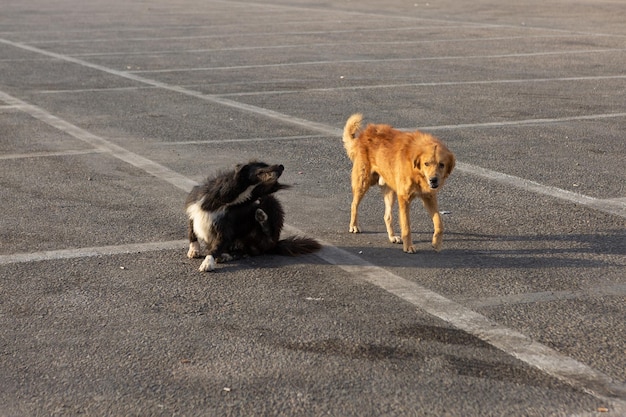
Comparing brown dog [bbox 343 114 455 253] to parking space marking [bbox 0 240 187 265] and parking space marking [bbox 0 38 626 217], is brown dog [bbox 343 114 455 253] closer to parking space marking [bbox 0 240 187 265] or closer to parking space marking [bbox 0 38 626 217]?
parking space marking [bbox 0 240 187 265]

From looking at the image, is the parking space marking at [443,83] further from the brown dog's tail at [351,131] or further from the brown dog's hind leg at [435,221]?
the brown dog's hind leg at [435,221]

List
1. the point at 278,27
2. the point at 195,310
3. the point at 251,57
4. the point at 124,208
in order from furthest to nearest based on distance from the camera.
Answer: the point at 278,27, the point at 251,57, the point at 124,208, the point at 195,310

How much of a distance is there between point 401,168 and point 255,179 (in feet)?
3.57

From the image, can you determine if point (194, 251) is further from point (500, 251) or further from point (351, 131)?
point (500, 251)

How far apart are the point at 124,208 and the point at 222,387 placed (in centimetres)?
430

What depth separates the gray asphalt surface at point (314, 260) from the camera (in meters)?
5.36

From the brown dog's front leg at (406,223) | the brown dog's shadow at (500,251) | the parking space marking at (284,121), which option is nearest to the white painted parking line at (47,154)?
the parking space marking at (284,121)

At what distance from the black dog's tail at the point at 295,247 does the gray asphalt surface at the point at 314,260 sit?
80 millimetres

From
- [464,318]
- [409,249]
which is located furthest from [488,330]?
[409,249]

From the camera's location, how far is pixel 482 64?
20.6 m

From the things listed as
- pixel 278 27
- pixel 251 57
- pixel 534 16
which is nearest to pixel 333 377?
pixel 251 57

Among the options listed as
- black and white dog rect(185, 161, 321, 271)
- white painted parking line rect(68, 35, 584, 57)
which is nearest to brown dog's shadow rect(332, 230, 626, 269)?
black and white dog rect(185, 161, 321, 271)

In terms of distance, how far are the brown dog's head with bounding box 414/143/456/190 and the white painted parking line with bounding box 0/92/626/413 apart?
2.43 feet

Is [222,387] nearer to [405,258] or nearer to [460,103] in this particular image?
[405,258]
